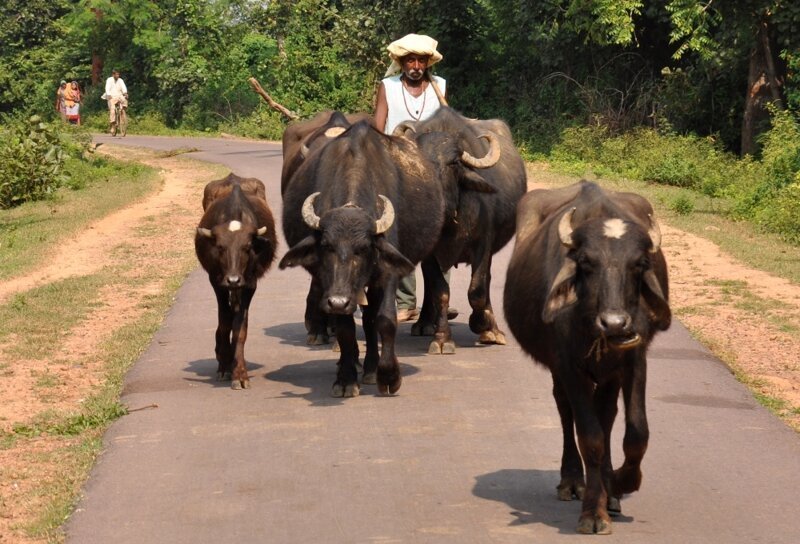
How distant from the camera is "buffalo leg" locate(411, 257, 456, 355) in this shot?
425 inches

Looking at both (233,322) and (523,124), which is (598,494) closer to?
(233,322)

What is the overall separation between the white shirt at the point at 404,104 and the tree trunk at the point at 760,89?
43.0 ft

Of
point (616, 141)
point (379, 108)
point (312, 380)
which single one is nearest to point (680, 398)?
point (312, 380)

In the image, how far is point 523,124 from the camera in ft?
110

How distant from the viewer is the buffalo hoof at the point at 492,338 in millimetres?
11109

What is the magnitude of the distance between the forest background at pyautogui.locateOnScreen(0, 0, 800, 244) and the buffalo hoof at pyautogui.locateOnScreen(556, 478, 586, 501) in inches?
447

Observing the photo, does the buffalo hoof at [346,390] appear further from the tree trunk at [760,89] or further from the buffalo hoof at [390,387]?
the tree trunk at [760,89]

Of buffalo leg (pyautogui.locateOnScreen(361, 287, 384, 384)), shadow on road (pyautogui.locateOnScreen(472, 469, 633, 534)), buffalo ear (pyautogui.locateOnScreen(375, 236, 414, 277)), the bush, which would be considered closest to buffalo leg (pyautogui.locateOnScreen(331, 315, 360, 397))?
buffalo leg (pyautogui.locateOnScreen(361, 287, 384, 384))

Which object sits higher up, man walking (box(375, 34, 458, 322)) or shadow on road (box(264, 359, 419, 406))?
man walking (box(375, 34, 458, 322))

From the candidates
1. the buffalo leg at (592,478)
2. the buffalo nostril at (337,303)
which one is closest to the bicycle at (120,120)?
the buffalo nostril at (337,303)

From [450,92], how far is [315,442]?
30.0m

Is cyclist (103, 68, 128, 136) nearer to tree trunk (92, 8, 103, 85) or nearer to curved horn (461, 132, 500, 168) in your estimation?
tree trunk (92, 8, 103, 85)

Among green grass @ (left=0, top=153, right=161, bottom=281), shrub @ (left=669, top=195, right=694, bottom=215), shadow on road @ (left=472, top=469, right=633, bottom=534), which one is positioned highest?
shrub @ (left=669, top=195, right=694, bottom=215)

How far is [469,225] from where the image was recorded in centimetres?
1124
